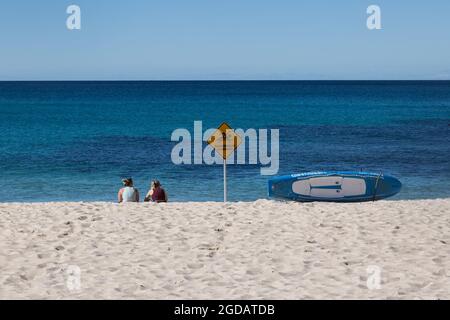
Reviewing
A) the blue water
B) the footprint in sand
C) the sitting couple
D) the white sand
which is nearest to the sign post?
the sitting couple

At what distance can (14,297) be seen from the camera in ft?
23.8

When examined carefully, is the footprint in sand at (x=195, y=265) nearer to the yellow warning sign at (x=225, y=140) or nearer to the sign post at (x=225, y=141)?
the sign post at (x=225, y=141)

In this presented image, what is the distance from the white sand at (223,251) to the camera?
765 centimetres

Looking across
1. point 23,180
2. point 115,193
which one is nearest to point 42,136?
point 23,180

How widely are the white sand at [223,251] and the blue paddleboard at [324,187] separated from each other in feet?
11.2

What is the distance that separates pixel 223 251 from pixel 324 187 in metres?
7.96

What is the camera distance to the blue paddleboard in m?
16.8

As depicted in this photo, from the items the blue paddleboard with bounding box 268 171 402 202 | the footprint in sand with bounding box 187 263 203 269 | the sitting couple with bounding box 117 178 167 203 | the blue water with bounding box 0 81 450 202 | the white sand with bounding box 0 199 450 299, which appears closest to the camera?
the white sand with bounding box 0 199 450 299

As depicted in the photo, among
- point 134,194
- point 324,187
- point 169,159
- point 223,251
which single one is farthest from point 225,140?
point 169,159

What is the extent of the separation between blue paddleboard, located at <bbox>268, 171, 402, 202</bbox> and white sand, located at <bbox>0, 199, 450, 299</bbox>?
134 inches

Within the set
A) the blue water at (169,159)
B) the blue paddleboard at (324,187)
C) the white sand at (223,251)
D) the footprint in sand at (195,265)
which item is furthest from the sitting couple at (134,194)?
the footprint in sand at (195,265)

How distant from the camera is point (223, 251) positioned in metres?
9.41

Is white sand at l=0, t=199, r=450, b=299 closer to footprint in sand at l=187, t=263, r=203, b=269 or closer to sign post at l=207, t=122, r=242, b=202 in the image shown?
footprint in sand at l=187, t=263, r=203, b=269

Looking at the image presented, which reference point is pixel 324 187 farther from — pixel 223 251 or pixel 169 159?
pixel 169 159
